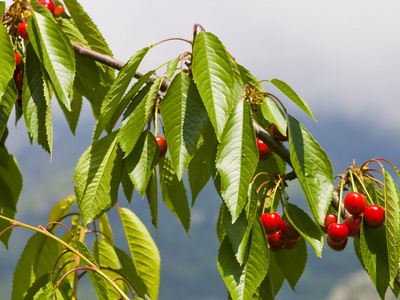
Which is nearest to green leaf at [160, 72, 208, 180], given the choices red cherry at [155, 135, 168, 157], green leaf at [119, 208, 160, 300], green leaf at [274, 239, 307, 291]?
red cherry at [155, 135, 168, 157]

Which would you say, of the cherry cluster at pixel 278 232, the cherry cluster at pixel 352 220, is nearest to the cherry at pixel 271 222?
the cherry cluster at pixel 278 232

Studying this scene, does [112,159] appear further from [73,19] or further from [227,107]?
[73,19]

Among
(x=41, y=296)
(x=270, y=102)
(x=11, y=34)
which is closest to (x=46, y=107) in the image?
(x=11, y=34)

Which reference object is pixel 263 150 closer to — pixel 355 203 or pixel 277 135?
pixel 277 135

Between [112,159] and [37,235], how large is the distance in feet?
2.18

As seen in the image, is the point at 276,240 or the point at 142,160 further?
the point at 276,240

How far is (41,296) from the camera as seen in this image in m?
1.40

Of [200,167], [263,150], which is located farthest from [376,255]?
[200,167]

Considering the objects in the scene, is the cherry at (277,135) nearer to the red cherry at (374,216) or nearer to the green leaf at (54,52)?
the red cherry at (374,216)

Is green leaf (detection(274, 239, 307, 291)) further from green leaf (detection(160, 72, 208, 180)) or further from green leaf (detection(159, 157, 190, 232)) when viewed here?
green leaf (detection(160, 72, 208, 180))

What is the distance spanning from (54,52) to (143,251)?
30.3 inches

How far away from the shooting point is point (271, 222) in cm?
154

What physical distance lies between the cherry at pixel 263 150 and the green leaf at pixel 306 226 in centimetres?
16

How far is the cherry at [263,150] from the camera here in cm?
162
